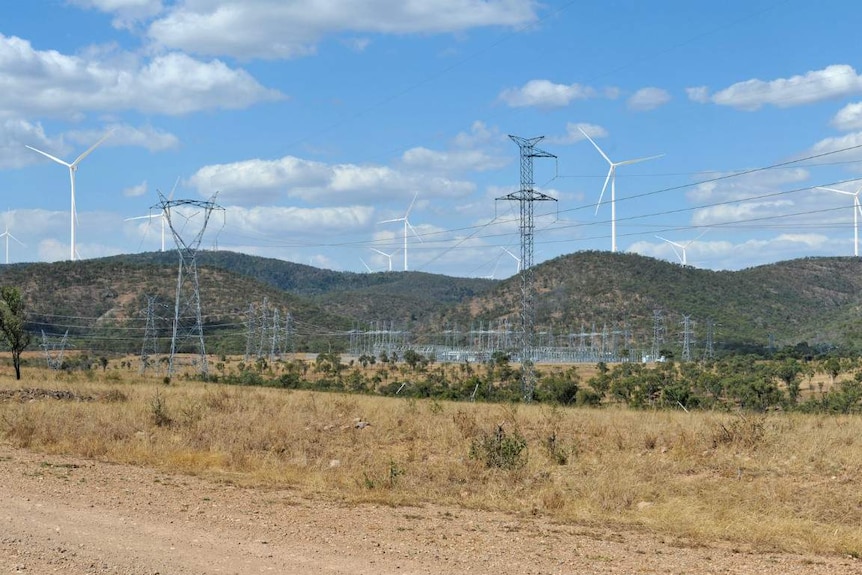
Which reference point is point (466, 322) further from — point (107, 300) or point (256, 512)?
point (256, 512)

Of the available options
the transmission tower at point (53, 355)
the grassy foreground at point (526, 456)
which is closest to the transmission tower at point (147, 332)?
the transmission tower at point (53, 355)

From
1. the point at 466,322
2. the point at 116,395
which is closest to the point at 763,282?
the point at 466,322

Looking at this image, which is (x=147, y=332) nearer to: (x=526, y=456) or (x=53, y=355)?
(x=53, y=355)

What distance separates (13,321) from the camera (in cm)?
5028

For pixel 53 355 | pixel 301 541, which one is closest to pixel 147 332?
pixel 53 355

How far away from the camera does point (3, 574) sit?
9.93 m

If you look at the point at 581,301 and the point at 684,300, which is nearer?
the point at 684,300

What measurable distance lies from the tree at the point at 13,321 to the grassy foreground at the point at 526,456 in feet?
81.1

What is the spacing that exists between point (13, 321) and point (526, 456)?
40733 millimetres

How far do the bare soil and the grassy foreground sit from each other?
0.96 meters

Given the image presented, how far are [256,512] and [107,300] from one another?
128 meters

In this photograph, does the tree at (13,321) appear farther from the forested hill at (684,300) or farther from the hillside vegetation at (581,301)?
the forested hill at (684,300)

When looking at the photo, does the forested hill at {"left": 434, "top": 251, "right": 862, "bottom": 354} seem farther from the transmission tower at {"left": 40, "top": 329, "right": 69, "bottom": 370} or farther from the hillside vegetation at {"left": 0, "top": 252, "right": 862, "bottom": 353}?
the transmission tower at {"left": 40, "top": 329, "right": 69, "bottom": 370}

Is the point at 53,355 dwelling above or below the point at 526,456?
above
